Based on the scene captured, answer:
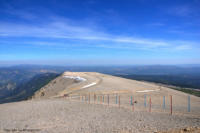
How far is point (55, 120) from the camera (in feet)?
46.3

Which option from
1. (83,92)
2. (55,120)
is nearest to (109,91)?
(83,92)

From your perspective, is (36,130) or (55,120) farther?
(55,120)

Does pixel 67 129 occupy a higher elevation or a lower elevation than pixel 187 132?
lower

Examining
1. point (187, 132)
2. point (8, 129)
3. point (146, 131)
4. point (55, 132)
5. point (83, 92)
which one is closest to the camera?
point (187, 132)

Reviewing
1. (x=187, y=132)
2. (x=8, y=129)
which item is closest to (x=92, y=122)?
(x=8, y=129)

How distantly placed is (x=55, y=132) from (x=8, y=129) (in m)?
3.47

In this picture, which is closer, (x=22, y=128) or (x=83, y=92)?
(x=22, y=128)

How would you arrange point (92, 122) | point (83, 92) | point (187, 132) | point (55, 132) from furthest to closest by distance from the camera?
1. point (83, 92)
2. point (92, 122)
3. point (55, 132)
4. point (187, 132)

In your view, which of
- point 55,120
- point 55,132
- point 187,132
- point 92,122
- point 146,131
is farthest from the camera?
point 55,120

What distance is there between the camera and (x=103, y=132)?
10.6 m

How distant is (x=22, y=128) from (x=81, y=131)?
166 inches

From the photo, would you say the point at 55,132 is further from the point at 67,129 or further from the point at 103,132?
the point at 103,132

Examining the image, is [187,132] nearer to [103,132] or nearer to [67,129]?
[103,132]

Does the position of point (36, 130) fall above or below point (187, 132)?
below
